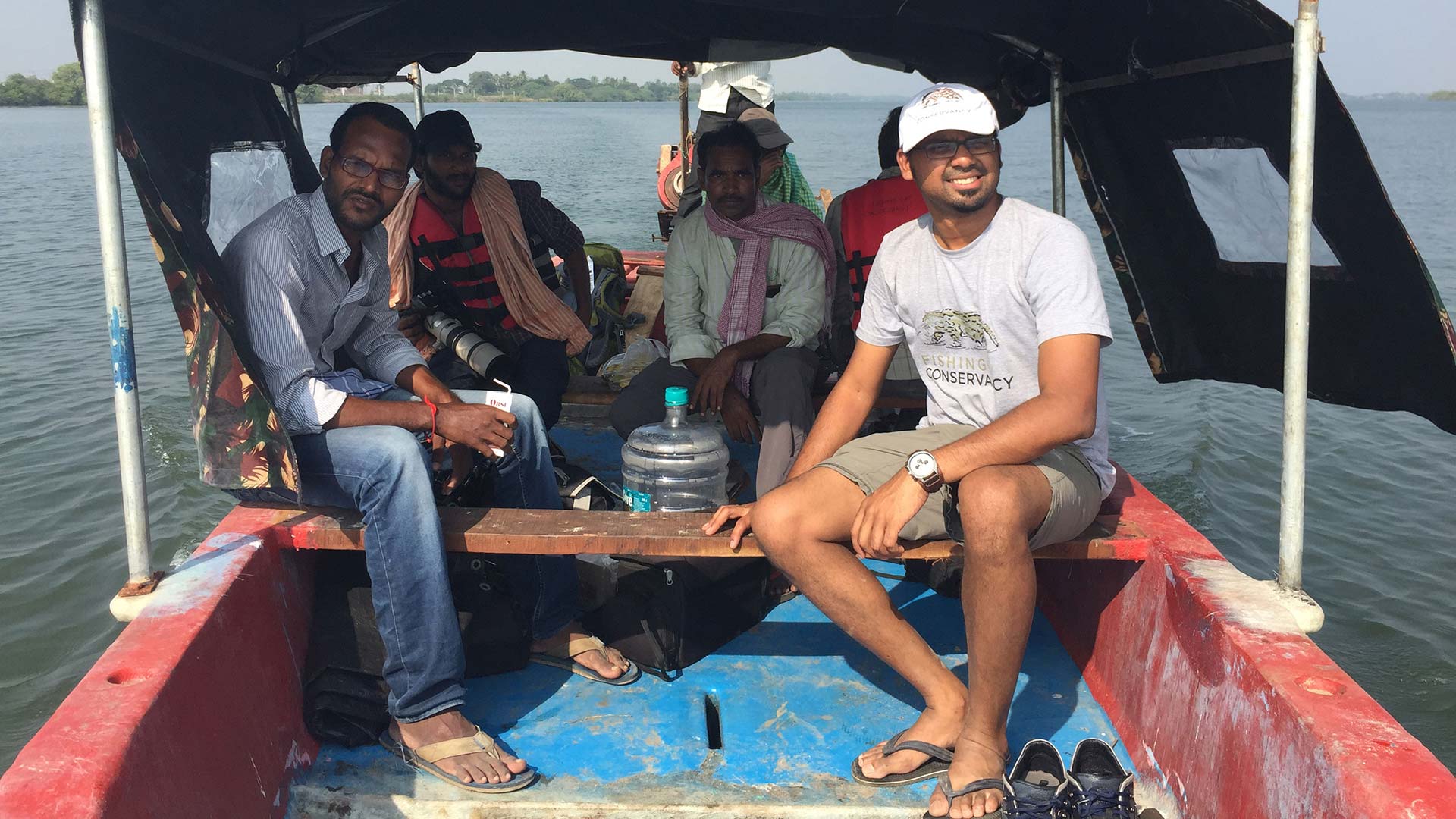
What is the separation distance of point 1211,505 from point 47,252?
16.7 m

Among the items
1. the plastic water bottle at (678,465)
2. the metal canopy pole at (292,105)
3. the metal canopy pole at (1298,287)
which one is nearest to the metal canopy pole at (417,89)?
the metal canopy pole at (292,105)

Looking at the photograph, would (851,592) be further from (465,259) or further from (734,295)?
(465,259)

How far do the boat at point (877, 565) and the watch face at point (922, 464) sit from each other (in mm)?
315

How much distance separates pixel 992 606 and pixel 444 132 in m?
3.32

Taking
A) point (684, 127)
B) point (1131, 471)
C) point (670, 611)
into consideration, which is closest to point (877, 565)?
point (670, 611)

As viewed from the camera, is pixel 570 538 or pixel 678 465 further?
pixel 678 465

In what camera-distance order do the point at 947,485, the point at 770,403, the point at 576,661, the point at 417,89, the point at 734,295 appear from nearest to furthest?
1. the point at 947,485
2. the point at 576,661
3. the point at 770,403
4. the point at 734,295
5. the point at 417,89

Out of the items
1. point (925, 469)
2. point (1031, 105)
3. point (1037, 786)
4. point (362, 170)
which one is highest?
point (1031, 105)

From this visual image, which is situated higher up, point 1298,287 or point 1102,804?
point 1298,287

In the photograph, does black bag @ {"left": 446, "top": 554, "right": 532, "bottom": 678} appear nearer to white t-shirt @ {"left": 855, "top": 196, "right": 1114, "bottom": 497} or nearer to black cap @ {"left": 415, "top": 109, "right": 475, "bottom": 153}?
white t-shirt @ {"left": 855, "top": 196, "right": 1114, "bottom": 497}

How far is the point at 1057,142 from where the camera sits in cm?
446

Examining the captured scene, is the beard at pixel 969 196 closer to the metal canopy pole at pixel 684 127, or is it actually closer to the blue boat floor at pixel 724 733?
the blue boat floor at pixel 724 733

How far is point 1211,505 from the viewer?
27.1 feet

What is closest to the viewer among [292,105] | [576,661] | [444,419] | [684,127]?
[444,419]
